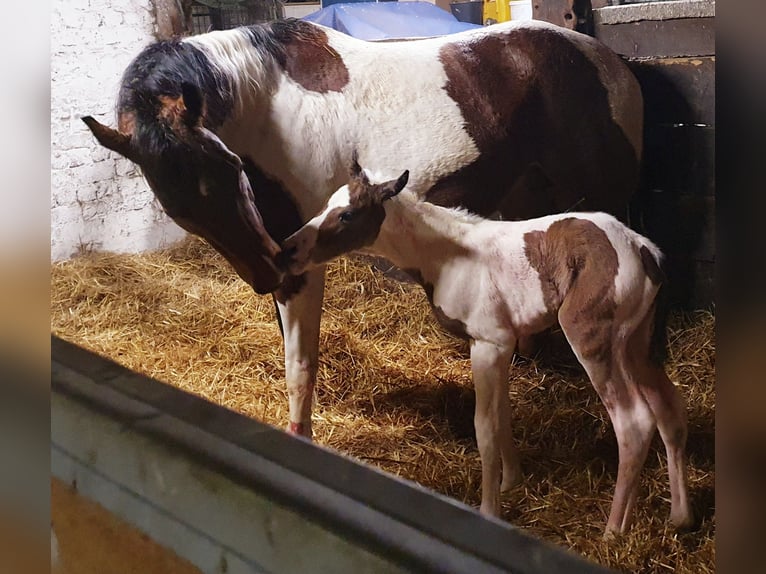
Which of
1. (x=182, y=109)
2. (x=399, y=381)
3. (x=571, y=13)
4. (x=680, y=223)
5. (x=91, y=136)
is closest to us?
(x=680, y=223)

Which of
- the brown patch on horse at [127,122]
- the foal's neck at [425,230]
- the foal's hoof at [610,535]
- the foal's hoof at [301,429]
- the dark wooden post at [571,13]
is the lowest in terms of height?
the foal's hoof at [610,535]

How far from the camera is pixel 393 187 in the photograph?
110 cm

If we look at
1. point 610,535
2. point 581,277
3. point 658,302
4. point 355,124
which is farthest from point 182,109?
point 610,535

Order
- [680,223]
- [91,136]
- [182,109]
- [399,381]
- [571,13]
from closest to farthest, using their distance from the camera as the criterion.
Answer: [680,223] → [571,13] → [182,109] → [399,381] → [91,136]

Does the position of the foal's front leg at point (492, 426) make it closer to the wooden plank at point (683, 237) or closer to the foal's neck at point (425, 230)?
the foal's neck at point (425, 230)

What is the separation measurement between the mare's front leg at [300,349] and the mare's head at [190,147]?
0.08 m

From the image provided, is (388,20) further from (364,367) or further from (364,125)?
(364,367)

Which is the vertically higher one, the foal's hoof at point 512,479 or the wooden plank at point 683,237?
the wooden plank at point 683,237

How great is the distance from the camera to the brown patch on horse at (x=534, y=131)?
105cm

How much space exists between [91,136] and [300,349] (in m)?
0.61

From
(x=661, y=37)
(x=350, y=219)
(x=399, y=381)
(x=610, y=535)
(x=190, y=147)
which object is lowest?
(x=610, y=535)

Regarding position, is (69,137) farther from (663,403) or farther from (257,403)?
(663,403)

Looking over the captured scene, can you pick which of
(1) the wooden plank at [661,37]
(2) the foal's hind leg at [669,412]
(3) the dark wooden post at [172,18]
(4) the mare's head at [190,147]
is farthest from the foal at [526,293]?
(3) the dark wooden post at [172,18]

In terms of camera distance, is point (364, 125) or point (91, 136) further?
point (91, 136)
